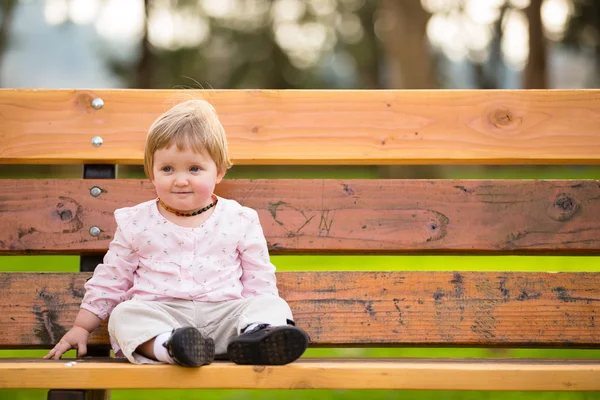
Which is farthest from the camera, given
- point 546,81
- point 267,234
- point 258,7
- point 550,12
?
point 258,7

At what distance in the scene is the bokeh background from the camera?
246 inches

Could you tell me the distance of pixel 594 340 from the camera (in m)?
2.76

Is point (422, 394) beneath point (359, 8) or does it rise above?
beneath

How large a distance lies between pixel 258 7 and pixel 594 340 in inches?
681

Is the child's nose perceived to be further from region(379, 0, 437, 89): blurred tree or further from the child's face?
region(379, 0, 437, 89): blurred tree

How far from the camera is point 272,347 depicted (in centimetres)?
222

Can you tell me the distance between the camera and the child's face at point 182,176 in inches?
103

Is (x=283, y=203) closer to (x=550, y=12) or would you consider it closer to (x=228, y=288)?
(x=228, y=288)

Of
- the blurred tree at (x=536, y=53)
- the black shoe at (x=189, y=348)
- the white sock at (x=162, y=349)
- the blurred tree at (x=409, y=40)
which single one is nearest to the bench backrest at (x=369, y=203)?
the white sock at (x=162, y=349)

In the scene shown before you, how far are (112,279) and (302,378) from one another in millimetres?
871

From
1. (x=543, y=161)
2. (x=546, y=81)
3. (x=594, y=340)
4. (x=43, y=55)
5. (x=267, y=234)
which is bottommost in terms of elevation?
(x=594, y=340)

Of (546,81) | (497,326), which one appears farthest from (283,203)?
(546,81)

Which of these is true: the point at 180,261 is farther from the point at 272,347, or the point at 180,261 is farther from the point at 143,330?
the point at 272,347

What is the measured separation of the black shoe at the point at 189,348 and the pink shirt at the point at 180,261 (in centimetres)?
45
